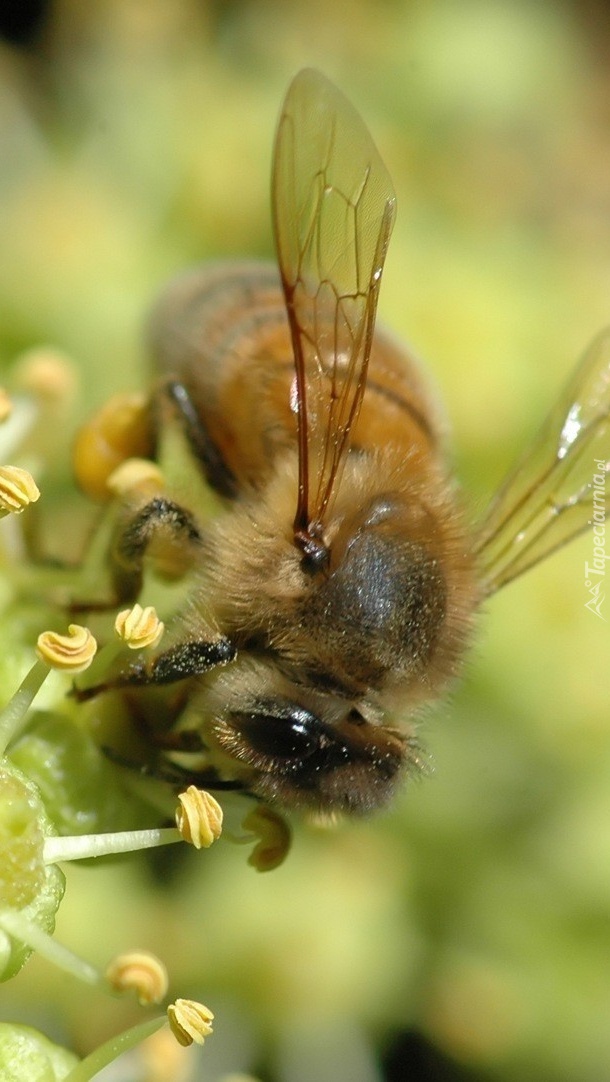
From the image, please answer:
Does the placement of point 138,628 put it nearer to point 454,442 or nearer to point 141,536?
point 141,536

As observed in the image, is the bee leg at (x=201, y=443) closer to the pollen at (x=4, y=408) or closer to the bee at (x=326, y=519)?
the bee at (x=326, y=519)

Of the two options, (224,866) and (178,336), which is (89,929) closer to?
(224,866)

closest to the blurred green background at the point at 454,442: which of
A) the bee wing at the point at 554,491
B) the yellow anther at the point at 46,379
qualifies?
the yellow anther at the point at 46,379

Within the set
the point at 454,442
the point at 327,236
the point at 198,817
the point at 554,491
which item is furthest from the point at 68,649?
the point at 454,442

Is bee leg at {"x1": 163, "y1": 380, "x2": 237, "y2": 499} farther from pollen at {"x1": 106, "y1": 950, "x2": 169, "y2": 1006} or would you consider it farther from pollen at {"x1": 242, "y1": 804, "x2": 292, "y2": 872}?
pollen at {"x1": 106, "y1": 950, "x2": 169, "y2": 1006}

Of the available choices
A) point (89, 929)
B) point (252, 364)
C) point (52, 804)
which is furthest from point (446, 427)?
point (89, 929)

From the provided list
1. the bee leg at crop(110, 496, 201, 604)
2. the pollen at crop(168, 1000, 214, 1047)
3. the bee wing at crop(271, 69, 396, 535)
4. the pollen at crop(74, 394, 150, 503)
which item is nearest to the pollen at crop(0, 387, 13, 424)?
the pollen at crop(74, 394, 150, 503)
